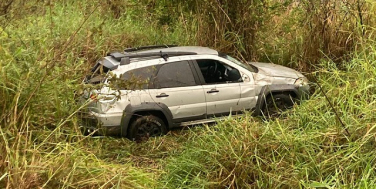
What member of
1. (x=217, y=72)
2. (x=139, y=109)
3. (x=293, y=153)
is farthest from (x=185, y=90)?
(x=293, y=153)

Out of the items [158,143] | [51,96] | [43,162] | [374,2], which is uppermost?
[374,2]

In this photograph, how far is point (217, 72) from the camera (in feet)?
21.0

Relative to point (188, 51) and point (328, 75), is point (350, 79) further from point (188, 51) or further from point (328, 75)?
point (188, 51)

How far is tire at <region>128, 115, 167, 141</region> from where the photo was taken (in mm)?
5844

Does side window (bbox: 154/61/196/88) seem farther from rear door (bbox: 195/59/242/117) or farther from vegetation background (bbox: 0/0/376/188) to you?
vegetation background (bbox: 0/0/376/188)

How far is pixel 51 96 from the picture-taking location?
11.5 feet

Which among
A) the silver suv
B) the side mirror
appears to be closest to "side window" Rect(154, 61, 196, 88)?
the silver suv

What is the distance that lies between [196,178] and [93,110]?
5.04 feet

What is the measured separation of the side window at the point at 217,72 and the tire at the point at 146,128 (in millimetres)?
1105

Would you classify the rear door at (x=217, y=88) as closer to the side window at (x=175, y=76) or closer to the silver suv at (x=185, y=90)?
the silver suv at (x=185, y=90)

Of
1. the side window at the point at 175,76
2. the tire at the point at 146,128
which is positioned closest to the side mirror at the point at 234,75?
the side window at the point at 175,76

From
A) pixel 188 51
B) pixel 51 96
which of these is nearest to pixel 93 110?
pixel 51 96

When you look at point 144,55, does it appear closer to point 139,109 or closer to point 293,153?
point 139,109

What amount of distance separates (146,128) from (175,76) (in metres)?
0.98
